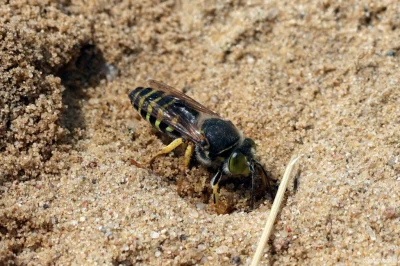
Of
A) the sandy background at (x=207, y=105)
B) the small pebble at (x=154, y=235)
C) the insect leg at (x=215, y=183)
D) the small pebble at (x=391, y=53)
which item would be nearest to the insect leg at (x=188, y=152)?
the sandy background at (x=207, y=105)

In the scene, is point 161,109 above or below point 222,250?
above

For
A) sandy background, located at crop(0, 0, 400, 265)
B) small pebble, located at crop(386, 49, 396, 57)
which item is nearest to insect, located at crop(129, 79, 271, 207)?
sandy background, located at crop(0, 0, 400, 265)

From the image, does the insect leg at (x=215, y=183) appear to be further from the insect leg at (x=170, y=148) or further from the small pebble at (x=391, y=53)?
the small pebble at (x=391, y=53)

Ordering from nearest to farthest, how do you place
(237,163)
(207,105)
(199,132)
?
(237,163), (199,132), (207,105)

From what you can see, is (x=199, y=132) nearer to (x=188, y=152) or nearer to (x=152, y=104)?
(x=188, y=152)

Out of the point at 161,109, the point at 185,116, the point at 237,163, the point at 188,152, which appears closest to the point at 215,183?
the point at 237,163

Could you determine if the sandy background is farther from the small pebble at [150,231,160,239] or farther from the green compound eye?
the green compound eye

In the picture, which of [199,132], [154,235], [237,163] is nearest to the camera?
[154,235]

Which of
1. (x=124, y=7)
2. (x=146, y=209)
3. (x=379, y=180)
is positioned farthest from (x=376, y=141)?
(x=124, y=7)
